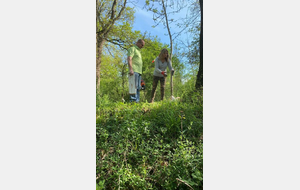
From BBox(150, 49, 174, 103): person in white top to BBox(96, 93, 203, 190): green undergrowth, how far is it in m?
0.70

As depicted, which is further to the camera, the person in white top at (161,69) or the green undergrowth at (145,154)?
the person in white top at (161,69)

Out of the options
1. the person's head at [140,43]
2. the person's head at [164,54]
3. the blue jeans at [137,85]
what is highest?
the person's head at [140,43]

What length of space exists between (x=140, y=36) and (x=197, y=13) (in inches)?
25.2

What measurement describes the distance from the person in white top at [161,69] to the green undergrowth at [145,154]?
0.70 metres

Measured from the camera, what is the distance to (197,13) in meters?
1.72

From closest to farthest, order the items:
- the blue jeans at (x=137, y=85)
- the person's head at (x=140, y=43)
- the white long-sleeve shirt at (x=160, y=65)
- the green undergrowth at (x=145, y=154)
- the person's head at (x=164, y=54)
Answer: the green undergrowth at (x=145, y=154) < the person's head at (x=140, y=43) < the person's head at (x=164, y=54) < the white long-sleeve shirt at (x=160, y=65) < the blue jeans at (x=137, y=85)

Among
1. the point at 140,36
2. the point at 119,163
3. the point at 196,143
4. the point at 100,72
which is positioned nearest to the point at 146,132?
the point at 119,163

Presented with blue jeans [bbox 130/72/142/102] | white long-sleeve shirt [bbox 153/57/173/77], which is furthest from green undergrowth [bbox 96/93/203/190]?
white long-sleeve shirt [bbox 153/57/173/77]

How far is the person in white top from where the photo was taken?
6.79ft

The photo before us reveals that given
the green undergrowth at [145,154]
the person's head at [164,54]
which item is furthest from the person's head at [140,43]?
the green undergrowth at [145,154]

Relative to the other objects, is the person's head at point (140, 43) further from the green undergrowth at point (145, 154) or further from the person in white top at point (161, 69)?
the green undergrowth at point (145, 154)

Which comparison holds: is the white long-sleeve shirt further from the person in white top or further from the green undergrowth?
the green undergrowth

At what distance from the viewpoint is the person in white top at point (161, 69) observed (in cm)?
207
